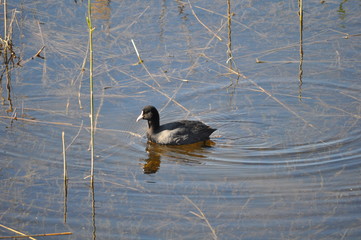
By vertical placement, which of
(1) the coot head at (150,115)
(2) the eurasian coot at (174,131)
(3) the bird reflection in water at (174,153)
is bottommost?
(3) the bird reflection in water at (174,153)

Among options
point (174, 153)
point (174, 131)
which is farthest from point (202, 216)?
point (174, 131)

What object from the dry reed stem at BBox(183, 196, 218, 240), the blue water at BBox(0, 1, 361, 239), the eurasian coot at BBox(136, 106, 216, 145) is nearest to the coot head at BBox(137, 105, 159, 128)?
the eurasian coot at BBox(136, 106, 216, 145)

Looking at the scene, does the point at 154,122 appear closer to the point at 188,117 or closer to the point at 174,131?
the point at 174,131

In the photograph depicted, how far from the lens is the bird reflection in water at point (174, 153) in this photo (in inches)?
313

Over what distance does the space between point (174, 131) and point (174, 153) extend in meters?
0.33

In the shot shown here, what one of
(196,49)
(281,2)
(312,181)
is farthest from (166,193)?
(281,2)

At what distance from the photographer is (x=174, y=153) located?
851cm

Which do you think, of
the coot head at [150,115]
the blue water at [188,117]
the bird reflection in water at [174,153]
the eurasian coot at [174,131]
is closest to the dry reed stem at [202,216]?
the blue water at [188,117]

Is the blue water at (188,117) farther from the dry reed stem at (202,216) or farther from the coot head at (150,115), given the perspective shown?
the coot head at (150,115)

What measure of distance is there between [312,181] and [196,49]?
171 inches

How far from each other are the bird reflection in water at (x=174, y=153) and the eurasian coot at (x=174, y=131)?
84mm

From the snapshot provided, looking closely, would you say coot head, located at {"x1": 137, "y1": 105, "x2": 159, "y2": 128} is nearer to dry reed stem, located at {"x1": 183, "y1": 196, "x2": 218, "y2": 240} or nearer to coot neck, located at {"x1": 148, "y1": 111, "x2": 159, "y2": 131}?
coot neck, located at {"x1": 148, "y1": 111, "x2": 159, "y2": 131}

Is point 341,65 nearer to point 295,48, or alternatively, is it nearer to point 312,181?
point 295,48

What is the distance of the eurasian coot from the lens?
859 cm
